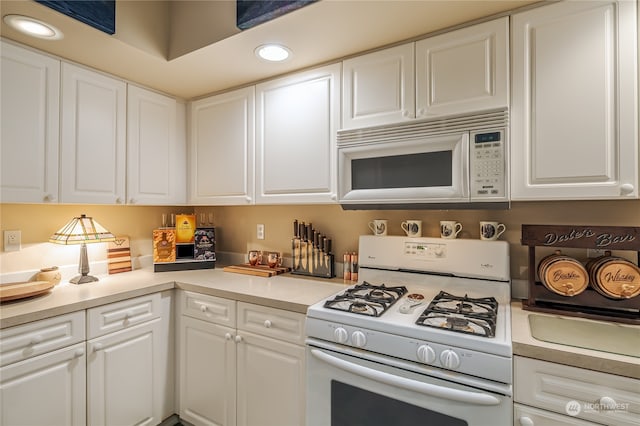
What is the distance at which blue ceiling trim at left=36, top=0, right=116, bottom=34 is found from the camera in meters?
1.32

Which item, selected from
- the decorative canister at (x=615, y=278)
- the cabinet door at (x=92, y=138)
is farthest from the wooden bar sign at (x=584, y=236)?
the cabinet door at (x=92, y=138)

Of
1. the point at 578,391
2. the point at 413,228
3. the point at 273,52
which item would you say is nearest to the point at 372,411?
the point at 578,391

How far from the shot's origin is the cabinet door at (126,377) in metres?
1.54

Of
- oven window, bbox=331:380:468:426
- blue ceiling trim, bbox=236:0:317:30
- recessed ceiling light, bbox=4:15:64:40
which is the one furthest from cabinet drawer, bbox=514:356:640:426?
recessed ceiling light, bbox=4:15:64:40

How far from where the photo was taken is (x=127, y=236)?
2.26 m

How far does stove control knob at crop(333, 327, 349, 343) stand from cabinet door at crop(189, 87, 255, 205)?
107 centimetres

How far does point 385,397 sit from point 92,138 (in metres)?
2.04

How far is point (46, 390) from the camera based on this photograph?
1375 mm

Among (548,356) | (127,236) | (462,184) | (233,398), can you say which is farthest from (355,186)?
(127,236)

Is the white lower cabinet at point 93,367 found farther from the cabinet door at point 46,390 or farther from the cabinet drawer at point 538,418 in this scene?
the cabinet drawer at point 538,418

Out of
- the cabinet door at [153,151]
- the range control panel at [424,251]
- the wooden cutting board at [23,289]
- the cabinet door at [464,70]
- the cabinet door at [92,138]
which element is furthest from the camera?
the cabinet door at [153,151]

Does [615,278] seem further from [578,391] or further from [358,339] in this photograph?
[358,339]

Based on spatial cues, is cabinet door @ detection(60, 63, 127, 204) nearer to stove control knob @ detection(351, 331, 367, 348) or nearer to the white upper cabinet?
the white upper cabinet

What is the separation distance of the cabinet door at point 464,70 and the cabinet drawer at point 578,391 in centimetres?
100
